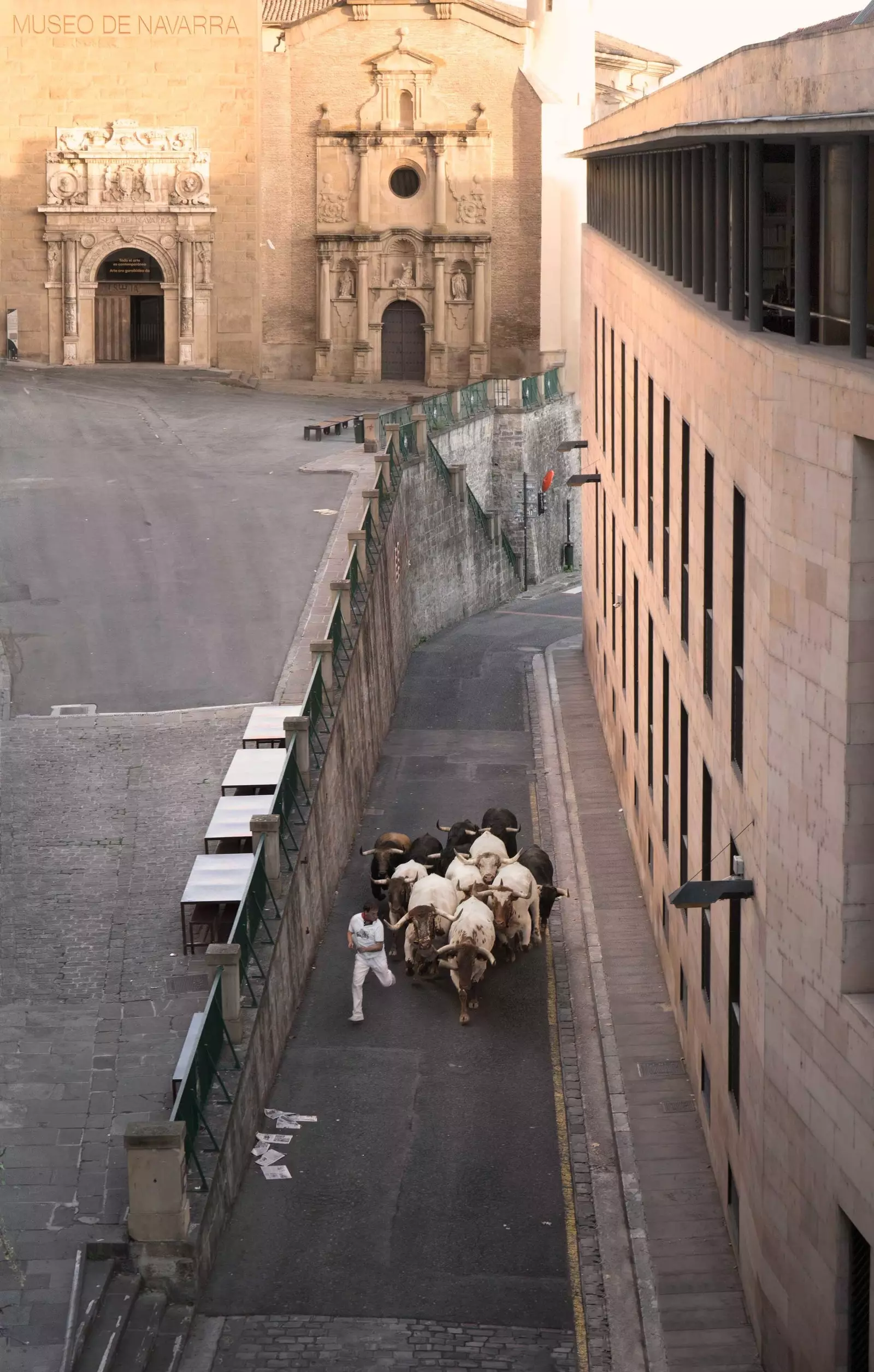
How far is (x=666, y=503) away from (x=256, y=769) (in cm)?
555

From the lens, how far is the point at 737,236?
53.1ft

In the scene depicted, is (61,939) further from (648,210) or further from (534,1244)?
(648,210)

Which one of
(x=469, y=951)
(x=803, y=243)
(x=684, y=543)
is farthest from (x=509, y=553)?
(x=803, y=243)

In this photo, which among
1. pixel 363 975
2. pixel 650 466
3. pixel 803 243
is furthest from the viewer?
pixel 650 466

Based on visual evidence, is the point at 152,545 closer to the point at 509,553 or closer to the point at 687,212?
the point at 687,212

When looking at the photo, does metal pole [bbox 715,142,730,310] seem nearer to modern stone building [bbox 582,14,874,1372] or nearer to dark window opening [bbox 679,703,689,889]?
modern stone building [bbox 582,14,874,1372]

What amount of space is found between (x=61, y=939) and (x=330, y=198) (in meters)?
43.1

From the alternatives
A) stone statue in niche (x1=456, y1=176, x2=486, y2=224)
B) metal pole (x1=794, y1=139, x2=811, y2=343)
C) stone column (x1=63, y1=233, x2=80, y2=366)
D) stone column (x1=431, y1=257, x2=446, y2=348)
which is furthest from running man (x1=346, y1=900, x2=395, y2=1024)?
stone statue in niche (x1=456, y1=176, x2=486, y2=224)

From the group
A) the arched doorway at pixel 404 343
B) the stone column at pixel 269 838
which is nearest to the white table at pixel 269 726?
the stone column at pixel 269 838

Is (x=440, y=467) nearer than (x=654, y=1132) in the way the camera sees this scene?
No

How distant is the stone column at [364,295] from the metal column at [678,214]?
37463mm

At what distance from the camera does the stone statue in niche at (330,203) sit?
58.8 metres

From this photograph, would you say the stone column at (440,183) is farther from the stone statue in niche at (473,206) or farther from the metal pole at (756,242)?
the metal pole at (756,242)

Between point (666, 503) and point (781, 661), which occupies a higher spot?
point (666, 503)
